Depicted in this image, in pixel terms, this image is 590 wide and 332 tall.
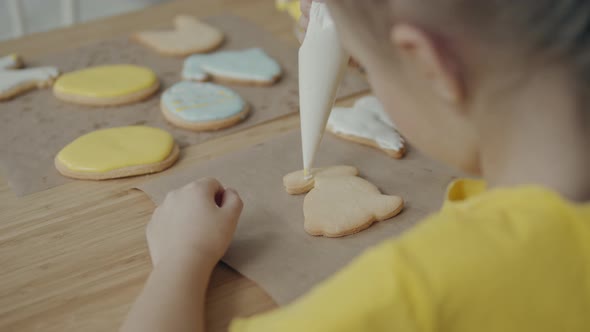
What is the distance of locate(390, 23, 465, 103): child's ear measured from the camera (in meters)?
0.53

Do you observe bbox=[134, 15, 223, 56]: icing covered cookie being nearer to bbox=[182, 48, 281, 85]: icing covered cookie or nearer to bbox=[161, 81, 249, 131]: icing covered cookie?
bbox=[182, 48, 281, 85]: icing covered cookie

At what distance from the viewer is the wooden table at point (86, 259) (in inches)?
30.2

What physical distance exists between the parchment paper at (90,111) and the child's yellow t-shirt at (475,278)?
2.06 ft

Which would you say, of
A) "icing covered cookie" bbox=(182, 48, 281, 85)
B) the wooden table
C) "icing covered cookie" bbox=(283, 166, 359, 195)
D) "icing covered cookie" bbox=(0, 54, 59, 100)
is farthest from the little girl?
"icing covered cookie" bbox=(0, 54, 59, 100)

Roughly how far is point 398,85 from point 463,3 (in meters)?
0.10

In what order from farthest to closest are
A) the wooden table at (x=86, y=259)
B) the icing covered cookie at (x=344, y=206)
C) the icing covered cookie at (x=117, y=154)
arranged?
the icing covered cookie at (x=117, y=154) → the icing covered cookie at (x=344, y=206) → the wooden table at (x=86, y=259)

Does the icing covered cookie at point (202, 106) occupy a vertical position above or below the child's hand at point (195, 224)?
below

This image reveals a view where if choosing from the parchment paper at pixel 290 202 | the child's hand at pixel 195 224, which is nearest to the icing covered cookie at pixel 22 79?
the parchment paper at pixel 290 202

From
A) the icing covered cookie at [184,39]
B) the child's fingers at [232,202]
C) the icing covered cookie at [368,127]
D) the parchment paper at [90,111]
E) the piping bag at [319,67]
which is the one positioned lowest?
the parchment paper at [90,111]

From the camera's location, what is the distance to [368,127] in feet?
3.62

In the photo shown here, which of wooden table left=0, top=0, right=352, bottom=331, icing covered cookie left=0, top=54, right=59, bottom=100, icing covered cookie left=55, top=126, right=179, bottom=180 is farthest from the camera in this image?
icing covered cookie left=0, top=54, right=59, bottom=100

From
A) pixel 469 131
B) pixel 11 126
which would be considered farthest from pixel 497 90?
pixel 11 126

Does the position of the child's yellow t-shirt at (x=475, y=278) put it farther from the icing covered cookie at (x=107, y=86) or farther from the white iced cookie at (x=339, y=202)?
the icing covered cookie at (x=107, y=86)

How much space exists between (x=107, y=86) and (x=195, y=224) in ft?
1.64
